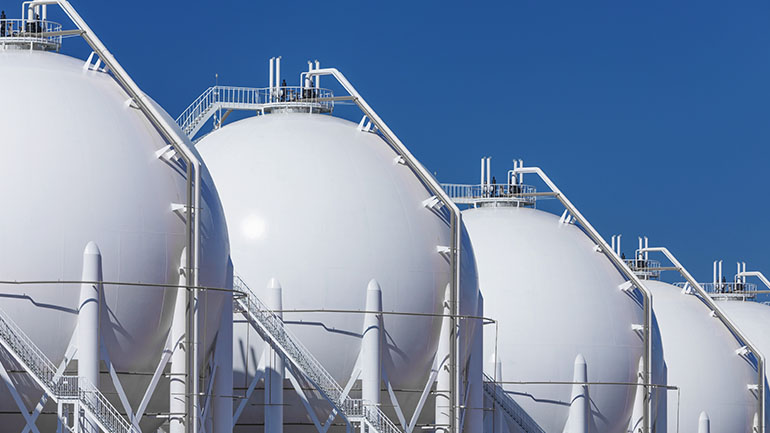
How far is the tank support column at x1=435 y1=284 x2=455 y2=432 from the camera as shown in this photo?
3111 cm

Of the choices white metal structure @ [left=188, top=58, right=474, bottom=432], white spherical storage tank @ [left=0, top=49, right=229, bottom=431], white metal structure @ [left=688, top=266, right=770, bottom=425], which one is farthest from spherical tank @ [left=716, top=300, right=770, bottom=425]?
white spherical storage tank @ [left=0, top=49, right=229, bottom=431]

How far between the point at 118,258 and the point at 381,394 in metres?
7.92

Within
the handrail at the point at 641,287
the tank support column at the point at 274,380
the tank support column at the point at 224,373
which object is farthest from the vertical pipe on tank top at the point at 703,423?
the tank support column at the point at 224,373

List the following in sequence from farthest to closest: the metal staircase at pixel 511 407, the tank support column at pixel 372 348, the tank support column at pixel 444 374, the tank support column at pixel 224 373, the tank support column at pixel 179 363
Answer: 1. the metal staircase at pixel 511 407
2. the tank support column at pixel 444 374
3. the tank support column at pixel 372 348
4. the tank support column at pixel 224 373
5. the tank support column at pixel 179 363

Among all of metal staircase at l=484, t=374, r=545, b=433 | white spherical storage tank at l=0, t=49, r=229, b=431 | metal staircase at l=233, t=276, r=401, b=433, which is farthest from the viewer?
metal staircase at l=484, t=374, r=545, b=433

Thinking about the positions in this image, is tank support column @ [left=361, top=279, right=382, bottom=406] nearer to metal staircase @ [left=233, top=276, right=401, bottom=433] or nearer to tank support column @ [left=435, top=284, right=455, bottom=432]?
metal staircase @ [left=233, top=276, right=401, bottom=433]

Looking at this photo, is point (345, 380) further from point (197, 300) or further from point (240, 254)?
point (197, 300)

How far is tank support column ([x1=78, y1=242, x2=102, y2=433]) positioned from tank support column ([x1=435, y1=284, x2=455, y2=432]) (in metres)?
9.54

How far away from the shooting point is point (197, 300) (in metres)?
25.2

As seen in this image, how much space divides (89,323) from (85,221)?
1.65 meters

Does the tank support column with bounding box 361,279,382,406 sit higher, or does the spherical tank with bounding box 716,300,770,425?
the spherical tank with bounding box 716,300,770,425

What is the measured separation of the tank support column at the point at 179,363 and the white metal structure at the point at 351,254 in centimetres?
339

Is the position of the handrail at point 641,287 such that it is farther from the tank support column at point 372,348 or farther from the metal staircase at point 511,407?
the tank support column at point 372,348

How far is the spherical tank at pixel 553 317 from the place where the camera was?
37031 millimetres
